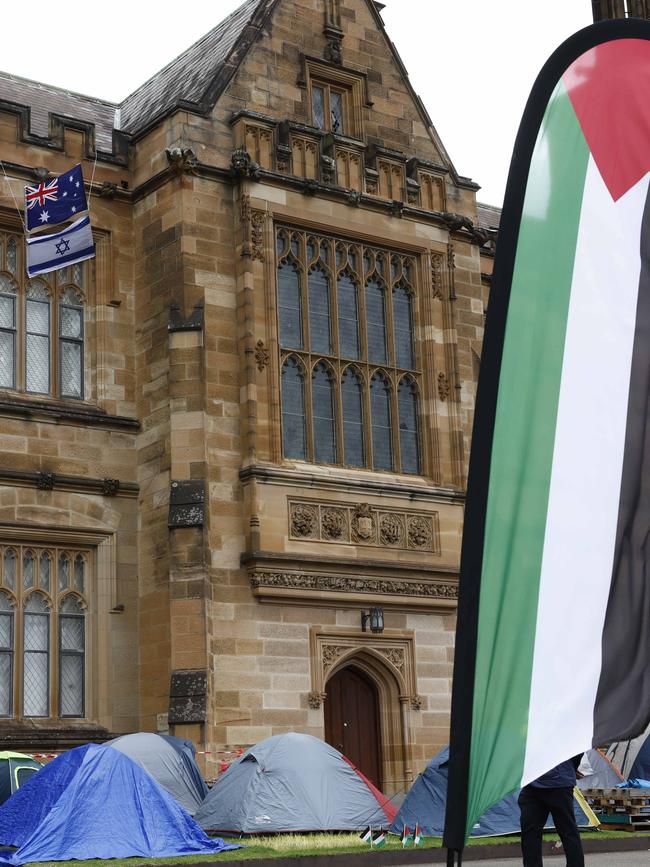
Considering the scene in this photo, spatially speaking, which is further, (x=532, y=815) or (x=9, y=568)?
(x=9, y=568)

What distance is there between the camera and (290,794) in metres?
15.3

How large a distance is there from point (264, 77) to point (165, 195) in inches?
96.3

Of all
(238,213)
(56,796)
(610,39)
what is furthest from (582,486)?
(238,213)

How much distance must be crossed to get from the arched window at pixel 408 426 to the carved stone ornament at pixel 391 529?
0.99 metres

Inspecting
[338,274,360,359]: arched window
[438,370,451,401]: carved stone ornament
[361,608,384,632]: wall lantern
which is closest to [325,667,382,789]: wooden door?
[361,608,384,632]: wall lantern

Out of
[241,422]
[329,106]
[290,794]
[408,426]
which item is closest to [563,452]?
[290,794]

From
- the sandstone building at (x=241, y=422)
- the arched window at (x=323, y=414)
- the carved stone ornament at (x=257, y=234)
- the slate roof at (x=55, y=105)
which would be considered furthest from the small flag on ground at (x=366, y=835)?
the slate roof at (x=55, y=105)

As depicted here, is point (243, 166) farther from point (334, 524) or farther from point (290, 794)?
point (290, 794)

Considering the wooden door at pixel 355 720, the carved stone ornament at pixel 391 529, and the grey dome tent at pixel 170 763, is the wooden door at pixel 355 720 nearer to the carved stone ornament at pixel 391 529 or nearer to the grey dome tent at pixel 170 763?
the carved stone ornament at pixel 391 529

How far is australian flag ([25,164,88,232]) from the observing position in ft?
59.0

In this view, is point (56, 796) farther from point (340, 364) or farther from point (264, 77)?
point (264, 77)

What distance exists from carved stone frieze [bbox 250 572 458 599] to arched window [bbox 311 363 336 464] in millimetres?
1755

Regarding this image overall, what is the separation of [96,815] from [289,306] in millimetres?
8703

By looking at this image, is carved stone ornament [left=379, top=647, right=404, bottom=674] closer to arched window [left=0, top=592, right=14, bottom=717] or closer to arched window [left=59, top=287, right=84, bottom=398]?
arched window [left=0, top=592, right=14, bottom=717]
